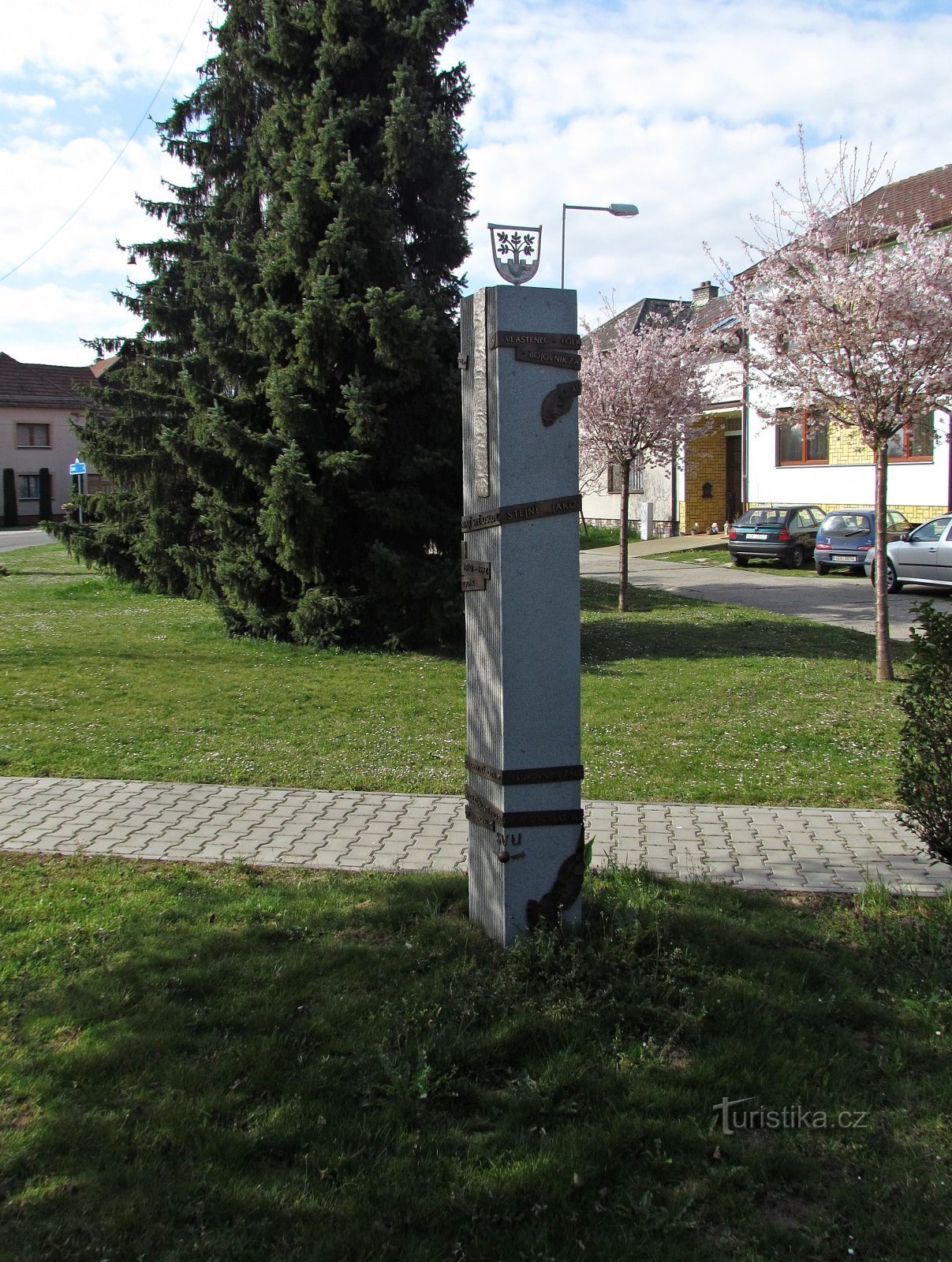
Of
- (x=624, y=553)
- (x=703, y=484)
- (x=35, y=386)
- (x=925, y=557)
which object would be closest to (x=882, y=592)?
(x=624, y=553)

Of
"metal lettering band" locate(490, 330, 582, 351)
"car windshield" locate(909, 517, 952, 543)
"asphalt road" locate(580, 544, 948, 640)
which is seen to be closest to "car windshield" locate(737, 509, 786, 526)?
"asphalt road" locate(580, 544, 948, 640)

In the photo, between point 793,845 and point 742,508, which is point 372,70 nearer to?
point 793,845

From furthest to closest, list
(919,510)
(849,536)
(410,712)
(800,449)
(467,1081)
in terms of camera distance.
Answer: (800,449) → (919,510) → (849,536) → (410,712) → (467,1081)

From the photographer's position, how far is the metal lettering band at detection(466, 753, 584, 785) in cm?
412

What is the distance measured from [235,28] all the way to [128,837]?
1394 centimetres

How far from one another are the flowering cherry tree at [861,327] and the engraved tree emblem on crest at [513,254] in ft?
22.5

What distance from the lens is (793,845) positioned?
584 centimetres

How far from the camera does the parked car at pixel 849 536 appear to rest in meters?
24.3

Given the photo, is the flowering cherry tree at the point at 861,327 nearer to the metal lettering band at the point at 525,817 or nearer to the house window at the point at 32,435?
the metal lettering band at the point at 525,817

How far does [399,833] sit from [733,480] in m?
33.7

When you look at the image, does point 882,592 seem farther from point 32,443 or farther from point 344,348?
point 32,443

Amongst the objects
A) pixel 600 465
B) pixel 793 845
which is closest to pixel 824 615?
pixel 600 465

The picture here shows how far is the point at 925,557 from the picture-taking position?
20.5 m

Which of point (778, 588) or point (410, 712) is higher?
point (778, 588)
